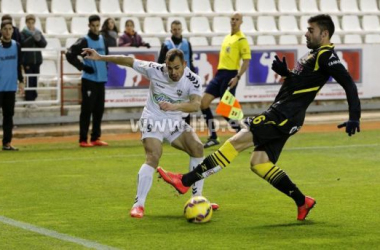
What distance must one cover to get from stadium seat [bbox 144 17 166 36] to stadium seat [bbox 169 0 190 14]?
875mm

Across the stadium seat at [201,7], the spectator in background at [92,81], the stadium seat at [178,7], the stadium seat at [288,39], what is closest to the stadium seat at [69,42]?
the stadium seat at [178,7]

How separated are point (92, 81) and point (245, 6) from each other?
30.5 ft

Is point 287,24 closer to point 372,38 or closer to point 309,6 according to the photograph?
point 309,6

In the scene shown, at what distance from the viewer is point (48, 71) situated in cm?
2195

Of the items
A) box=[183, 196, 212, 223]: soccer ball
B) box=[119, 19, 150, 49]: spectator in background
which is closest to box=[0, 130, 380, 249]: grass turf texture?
box=[183, 196, 212, 223]: soccer ball

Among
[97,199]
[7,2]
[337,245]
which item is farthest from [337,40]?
[337,245]

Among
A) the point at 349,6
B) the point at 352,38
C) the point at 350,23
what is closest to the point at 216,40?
the point at 352,38

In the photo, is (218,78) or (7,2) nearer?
(218,78)

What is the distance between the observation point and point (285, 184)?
1000 centimetres

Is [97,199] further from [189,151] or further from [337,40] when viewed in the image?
[337,40]

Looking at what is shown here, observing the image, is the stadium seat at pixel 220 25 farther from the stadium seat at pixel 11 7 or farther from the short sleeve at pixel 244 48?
the short sleeve at pixel 244 48

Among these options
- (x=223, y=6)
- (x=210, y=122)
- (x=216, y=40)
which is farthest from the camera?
(x=223, y=6)

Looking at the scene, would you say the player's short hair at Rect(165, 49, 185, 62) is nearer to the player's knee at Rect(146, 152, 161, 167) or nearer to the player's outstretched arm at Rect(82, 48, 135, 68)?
the player's outstretched arm at Rect(82, 48, 135, 68)

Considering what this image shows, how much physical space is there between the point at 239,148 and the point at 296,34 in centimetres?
1682
